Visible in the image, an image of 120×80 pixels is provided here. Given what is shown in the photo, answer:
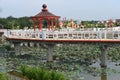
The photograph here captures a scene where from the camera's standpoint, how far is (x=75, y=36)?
98.9 feet

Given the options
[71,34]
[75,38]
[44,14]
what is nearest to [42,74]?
[75,38]

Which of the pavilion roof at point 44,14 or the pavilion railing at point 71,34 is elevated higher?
the pavilion roof at point 44,14

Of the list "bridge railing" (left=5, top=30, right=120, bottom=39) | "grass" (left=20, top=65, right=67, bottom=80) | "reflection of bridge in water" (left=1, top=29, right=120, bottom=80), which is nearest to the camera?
"grass" (left=20, top=65, right=67, bottom=80)

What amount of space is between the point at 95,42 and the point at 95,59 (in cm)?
622

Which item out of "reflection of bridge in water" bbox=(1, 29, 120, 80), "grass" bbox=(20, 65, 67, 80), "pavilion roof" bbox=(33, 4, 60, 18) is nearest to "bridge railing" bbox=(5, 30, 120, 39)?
"reflection of bridge in water" bbox=(1, 29, 120, 80)

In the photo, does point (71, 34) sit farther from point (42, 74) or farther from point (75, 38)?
point (42, 74)

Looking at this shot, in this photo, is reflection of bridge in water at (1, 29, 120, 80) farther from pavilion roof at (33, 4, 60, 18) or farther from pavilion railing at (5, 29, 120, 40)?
pavilion roof at (33, 4, 60, 18)

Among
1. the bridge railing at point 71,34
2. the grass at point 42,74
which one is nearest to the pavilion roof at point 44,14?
the bridge railing at point 71,34

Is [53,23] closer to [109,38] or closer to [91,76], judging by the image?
[109,38]

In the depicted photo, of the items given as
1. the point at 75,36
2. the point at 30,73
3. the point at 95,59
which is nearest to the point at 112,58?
the point at 95,59

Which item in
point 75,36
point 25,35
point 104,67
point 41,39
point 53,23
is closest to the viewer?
point 104,67

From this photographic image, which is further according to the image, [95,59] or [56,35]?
[95,59]

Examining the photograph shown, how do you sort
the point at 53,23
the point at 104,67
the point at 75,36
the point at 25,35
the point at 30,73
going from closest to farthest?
the point at 30,73 < the point at 104,67 < the point at 75,36 < the point at 25,35 < the point at 53,23

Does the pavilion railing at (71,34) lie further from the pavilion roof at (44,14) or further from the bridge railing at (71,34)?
the pavilion roof at (44,14)
